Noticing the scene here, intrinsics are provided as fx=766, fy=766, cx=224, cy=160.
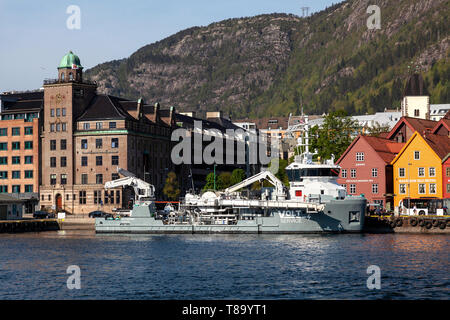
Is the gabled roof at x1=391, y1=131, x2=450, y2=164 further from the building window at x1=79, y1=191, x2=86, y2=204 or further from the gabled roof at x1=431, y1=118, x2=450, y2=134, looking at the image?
the building window at x1=79, y1=191, x2=86, y2=204

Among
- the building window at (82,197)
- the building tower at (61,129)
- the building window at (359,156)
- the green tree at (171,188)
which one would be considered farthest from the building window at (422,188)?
the building tower at (61,129)

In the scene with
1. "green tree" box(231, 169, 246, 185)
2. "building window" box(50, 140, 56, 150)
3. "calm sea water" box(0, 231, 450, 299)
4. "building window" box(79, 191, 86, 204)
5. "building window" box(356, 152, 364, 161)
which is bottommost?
"calm sea water" box(0, 231, 450, 299)

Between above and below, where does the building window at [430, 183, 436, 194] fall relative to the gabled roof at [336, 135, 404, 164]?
below

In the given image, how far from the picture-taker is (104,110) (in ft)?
488

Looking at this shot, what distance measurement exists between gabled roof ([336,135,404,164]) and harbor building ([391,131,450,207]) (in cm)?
295

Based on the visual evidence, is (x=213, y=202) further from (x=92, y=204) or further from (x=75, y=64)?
(x=75, y=64)

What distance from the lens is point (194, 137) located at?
177 metres

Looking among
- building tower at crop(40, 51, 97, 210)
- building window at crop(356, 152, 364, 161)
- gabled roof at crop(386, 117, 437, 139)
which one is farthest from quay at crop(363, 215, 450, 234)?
building tower at crop(40, 51, 97, 210)

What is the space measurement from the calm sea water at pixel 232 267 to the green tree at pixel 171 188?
179 ft

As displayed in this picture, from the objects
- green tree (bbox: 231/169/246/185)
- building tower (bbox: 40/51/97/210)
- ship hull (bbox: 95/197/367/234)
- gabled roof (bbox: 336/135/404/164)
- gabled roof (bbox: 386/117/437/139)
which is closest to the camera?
ship hull (bbox: 95/197/367/234)

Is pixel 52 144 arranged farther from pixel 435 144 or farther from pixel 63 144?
pixel 435 144

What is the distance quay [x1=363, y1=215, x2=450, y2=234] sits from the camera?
9925 centimetres

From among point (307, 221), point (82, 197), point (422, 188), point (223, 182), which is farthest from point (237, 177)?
point (307, 221)

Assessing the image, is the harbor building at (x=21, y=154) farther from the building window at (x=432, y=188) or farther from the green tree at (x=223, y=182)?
the building window at (x=432, y=188)
